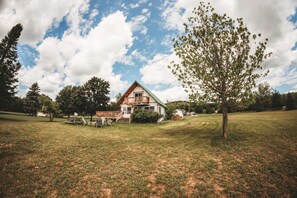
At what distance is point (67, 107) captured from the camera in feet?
158

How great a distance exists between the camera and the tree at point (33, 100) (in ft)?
161

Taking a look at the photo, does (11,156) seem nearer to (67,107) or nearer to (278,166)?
(278,166)

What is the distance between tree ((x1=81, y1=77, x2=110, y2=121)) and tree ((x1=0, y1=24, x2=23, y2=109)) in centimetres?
1477

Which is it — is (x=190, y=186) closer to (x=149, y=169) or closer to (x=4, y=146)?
(x=149, y=169)

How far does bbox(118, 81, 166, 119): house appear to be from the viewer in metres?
33.3

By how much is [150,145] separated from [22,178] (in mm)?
7491

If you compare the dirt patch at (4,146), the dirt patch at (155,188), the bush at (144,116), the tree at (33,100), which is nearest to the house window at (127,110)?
the bush at (144,116)

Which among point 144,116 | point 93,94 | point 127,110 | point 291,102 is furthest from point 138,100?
point 291,102

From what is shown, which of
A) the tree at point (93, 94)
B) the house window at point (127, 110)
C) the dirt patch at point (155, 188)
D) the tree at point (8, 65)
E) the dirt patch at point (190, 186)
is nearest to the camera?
the dirt patch at point (155, 188)

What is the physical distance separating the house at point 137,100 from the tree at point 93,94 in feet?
28.5

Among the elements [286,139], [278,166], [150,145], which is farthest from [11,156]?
[286,139]

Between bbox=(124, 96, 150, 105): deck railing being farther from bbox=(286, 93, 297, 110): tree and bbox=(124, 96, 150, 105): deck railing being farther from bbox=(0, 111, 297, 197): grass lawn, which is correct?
bbox=(286, 93, 297, 110): tree

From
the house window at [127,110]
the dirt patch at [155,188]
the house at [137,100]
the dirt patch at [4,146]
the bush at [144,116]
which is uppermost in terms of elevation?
the house at [137,100]

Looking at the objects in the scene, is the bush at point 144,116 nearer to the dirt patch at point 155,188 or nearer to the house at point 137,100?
the house at point 137,100
